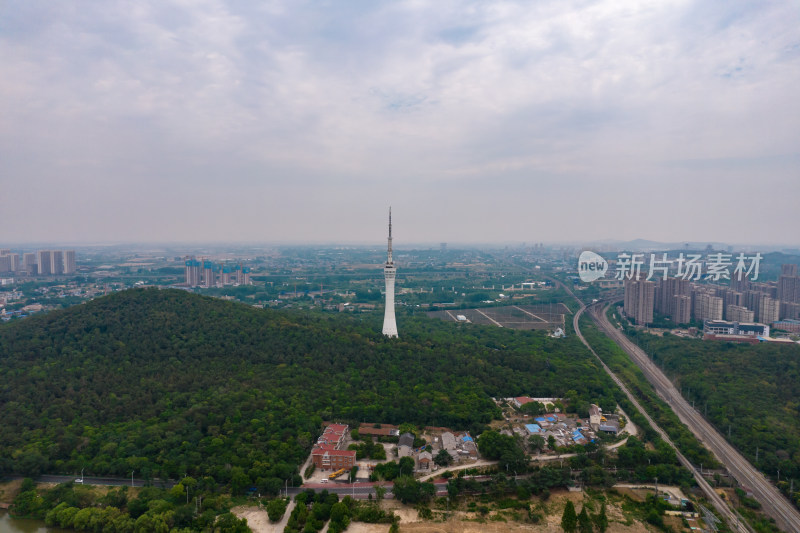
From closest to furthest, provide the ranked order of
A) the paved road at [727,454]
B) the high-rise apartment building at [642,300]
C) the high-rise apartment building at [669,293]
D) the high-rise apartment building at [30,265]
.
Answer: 1. the paved road at [727,454]
2. the high-rise apartment building at [642,300]
3. the high-rise apartment building at [669,293]
4. the high-rise apartment building at [30,265]

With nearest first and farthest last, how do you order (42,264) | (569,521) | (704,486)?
(569,521) → (704,486) → (42,264)

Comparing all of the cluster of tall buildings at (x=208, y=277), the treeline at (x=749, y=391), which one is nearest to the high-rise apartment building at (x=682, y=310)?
the treeline at (x=749, y=391)

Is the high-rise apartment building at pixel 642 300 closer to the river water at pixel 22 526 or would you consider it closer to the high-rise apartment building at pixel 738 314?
the high-rise apartment building at pixel 738 314

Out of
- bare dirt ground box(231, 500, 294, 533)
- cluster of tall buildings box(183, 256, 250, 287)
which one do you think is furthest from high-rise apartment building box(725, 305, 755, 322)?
cluster of tall buildings box(183, 256, 250, 287)

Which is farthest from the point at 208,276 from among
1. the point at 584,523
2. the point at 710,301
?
the point at 584,523

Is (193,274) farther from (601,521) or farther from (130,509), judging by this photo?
(601,521)
